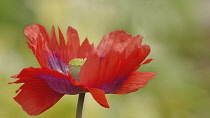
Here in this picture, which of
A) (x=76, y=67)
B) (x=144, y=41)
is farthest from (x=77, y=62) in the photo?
(x=144, y=41)

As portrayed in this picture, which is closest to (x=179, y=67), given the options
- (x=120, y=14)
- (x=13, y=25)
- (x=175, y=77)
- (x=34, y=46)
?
(x=175, y=77)

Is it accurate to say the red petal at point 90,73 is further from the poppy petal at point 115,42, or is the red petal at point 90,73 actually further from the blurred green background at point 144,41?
the blurred green background at point 144,41

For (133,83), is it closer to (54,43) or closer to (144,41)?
(54,43)

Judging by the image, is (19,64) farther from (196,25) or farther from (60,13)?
(196,25)

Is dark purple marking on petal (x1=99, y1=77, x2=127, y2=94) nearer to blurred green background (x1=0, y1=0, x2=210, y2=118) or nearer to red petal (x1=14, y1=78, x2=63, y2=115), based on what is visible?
red petal (x1=14, y1=78, x2=63, y2=115)

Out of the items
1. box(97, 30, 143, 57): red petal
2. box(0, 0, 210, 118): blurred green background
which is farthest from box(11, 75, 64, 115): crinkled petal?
box(0, 0, 210, 118): blurred green background
